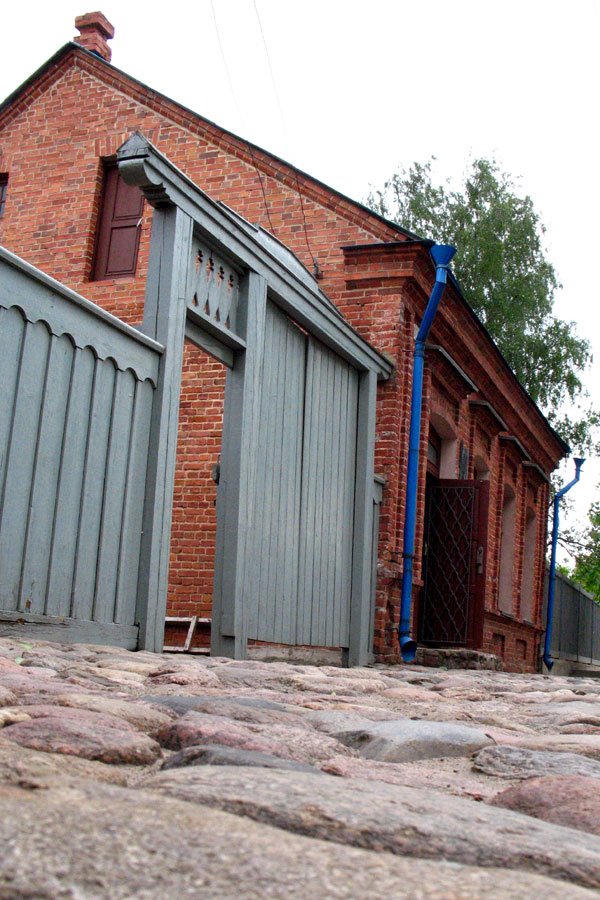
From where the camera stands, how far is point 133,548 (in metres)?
5.85

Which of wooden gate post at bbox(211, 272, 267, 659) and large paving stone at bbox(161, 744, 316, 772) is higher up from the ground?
wooden gate post at bbox(211, 272, 267, 659)

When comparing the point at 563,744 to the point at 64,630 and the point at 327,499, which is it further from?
the point at 327,499

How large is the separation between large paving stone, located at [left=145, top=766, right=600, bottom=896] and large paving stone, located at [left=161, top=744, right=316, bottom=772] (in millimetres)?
154

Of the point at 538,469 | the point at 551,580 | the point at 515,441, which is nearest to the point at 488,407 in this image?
the point at 515,441

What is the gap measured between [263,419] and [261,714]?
497 centimetres

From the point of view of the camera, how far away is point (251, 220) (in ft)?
38.0

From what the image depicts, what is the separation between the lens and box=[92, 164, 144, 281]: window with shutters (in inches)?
451

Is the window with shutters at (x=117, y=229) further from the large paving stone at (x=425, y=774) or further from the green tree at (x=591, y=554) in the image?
the green tree at (x=591, y=554)

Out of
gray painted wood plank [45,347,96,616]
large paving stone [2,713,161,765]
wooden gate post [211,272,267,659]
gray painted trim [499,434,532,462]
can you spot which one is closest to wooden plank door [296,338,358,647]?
wooden gate post [211,272,267,659]

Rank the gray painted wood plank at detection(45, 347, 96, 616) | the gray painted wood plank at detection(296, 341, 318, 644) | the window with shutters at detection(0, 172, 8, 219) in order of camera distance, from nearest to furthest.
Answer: the gray painted wood plank at detection(45, 347, 96, 616)
the gray painted wood plank at detection(296, 341, 318, 644)
the window with shutters at detection(0, 172, 8, 219)

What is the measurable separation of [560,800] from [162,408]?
4.44 metres

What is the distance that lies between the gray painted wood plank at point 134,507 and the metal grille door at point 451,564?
6.57 m

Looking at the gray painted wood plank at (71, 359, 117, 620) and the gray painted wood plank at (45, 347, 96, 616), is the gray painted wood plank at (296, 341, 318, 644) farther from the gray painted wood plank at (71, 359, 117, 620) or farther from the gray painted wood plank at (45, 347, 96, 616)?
the gray painted wood plank at (45, 347, 96, 616)

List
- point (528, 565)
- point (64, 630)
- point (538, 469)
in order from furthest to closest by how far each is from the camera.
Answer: point (528, 565)
point (538, 469)
point (64, 630)
